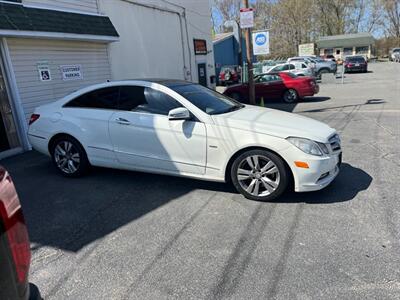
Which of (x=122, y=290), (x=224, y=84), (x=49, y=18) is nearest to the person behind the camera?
(x=122, y=290)

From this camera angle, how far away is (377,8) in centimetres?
7106

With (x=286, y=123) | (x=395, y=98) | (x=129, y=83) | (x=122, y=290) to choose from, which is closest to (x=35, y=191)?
(x=129, y=83)

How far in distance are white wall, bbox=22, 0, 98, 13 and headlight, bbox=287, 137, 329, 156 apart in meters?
7.48

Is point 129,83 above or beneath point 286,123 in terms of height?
above

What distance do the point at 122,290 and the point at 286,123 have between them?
113 inches

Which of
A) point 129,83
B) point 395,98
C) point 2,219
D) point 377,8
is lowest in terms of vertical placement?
point 395,98

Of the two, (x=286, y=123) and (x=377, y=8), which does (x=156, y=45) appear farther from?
(x=377, y=8)

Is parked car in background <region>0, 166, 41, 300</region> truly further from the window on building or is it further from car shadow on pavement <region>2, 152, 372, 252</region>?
the window on building

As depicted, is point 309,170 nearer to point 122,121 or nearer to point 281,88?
point 122,121

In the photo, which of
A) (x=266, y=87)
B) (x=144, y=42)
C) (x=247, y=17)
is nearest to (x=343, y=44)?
(x=266, y=87)

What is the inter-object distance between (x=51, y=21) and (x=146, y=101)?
17.2 feet

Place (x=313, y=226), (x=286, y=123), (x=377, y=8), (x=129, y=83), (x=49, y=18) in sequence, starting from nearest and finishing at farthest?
(x=313, y=226) < (x=286, y=123) < (x=129, y=83) < (x=49, y=18) < (x=377, y=8)

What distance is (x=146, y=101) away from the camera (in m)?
5.02

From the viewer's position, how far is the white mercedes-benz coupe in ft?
13.8
